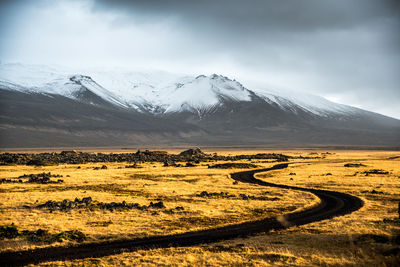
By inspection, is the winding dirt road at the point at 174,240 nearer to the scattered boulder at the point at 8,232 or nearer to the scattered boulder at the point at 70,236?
the scattered boulder at the point at 70,236

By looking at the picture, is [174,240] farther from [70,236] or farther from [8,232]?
[8,232]

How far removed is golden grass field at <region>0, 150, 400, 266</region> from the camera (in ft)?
69.6

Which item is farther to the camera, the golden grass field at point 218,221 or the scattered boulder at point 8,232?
the scattered boulder at point 8,232

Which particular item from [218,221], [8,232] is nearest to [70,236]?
[8,232]

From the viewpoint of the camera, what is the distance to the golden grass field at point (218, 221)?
21203mm

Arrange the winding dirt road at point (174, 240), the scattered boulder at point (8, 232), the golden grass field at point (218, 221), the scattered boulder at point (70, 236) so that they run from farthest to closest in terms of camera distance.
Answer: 1. the scattered boulder at point (8, 232)
2. the scattered boulder at point (70, 236)
3. the winding dirt road at point (174, 240)
4. the golden grass field at point (218, 221)

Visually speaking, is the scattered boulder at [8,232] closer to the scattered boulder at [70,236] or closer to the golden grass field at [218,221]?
the golden grass field at [218,221]

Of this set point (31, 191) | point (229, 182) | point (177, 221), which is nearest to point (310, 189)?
point (229, 182)

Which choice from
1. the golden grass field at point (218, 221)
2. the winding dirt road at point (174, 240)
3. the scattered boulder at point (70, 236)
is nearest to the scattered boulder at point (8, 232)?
the golden grass field at point (218, 221)

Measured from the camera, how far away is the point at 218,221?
3164 centimetres

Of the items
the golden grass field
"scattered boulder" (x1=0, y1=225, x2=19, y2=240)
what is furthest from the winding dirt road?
"scattered boulder" (x1=0, y1=225, x2=19, y2=240)

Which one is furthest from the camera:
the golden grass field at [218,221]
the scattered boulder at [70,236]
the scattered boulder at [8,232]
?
the scattered boulder at [8,232]

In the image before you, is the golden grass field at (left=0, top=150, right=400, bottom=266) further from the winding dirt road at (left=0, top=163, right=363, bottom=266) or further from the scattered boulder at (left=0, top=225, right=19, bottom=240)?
the winding dirt road at (left=0, top=163, right=363, bottom=266)

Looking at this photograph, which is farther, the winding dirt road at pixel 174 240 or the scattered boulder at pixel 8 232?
the scattered boulder at pixel 8 232
